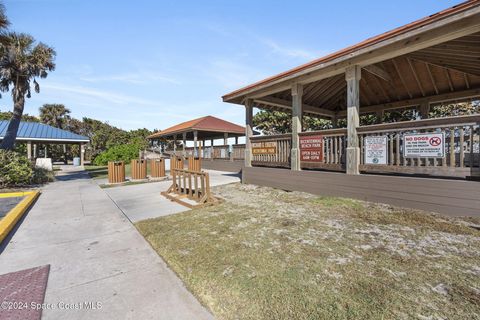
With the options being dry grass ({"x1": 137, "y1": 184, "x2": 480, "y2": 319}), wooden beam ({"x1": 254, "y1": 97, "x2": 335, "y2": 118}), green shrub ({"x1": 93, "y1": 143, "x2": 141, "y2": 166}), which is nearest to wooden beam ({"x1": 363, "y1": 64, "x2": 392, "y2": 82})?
wooden beam ({"x1": 254, "y1": 97, "x2": 335, "y2": 118})

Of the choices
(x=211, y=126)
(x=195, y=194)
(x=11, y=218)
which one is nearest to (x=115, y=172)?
(x=11, y=218)

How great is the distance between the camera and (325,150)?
7758 mm

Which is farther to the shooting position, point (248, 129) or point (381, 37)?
point (248, 129)

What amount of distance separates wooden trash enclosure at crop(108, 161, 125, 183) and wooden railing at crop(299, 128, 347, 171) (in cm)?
888

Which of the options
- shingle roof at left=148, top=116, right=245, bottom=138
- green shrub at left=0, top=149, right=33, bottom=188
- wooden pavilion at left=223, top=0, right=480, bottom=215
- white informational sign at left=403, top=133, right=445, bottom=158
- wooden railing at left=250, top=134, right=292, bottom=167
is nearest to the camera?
wooden pavilion at left=223, top=0, right=480, bottom=215

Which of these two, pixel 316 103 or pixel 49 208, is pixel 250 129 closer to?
pixel 316 103

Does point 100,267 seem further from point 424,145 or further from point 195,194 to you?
point 424,145

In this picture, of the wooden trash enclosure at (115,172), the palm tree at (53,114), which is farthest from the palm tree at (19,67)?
the palm tree at (53,114)

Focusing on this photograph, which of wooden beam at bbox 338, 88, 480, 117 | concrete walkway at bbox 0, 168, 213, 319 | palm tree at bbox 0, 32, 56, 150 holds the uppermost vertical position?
palm tree at bbox 0, 32, 56, 150

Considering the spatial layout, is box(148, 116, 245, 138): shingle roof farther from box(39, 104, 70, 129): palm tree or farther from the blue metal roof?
box(39, 104, 70, 129): palm tree

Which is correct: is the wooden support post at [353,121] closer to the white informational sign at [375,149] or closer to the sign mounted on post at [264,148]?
the white informational sign at [375,149]

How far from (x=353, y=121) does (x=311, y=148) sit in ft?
5.16

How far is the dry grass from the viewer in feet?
7.07

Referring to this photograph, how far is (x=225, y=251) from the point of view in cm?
339
